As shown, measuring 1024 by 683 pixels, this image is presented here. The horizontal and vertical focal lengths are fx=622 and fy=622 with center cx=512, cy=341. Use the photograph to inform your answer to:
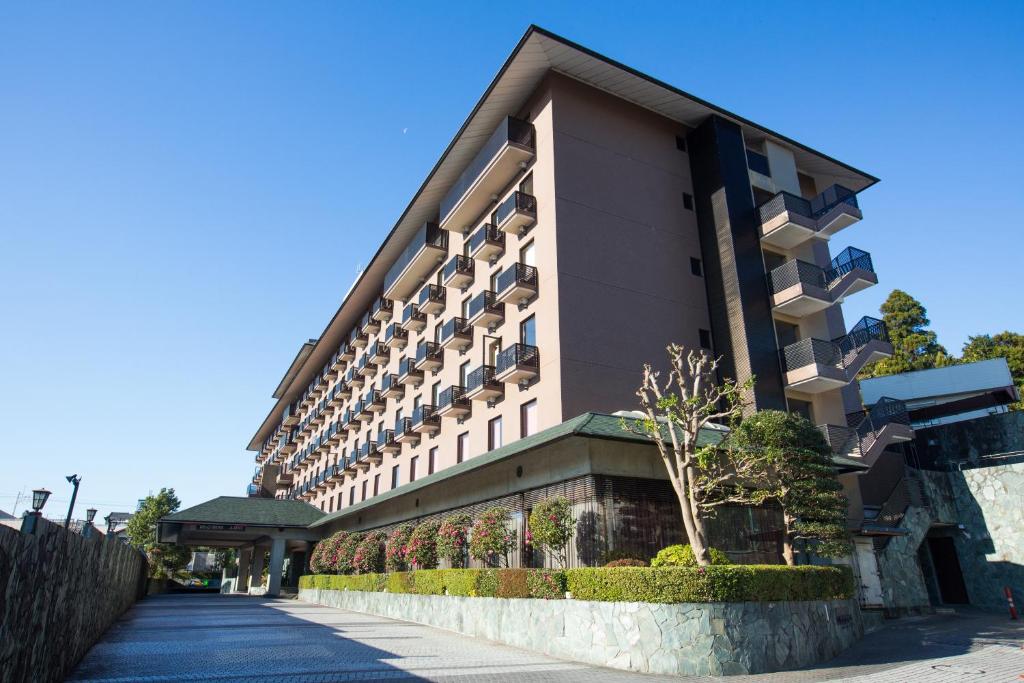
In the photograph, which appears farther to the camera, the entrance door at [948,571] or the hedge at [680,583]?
the entrance door at [948,571]

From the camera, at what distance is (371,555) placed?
3128cm

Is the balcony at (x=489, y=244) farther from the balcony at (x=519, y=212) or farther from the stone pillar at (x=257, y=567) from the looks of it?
the stone pillar at (x=257, y=567)

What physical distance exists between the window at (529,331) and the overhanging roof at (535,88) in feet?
35.6

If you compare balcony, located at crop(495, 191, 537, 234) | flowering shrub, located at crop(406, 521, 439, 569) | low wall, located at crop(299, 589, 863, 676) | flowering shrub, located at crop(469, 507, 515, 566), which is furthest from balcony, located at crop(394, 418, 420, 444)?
low wall, located at crop(299, 589, 863, 676)

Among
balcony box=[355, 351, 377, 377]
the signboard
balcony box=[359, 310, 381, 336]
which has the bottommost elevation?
the signboard

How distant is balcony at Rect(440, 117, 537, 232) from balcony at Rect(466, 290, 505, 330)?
5.52 m

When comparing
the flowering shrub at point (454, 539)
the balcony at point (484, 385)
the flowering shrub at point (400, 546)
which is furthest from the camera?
the balcony at point (484, 385)

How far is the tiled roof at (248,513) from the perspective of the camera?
44.9 m

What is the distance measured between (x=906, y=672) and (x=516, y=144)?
2356 cm

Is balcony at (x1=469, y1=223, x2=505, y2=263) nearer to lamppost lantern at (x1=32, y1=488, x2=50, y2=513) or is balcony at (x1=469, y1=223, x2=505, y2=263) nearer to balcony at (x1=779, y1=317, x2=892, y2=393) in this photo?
balcony at (x1=779, y1=317, x2=892, y2=393)

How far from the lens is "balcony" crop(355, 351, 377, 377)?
155ft

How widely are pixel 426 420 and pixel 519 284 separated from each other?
12058mm

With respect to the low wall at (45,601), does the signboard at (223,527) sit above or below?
above

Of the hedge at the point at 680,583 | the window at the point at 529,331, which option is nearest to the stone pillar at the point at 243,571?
the window at the point at 529,331
